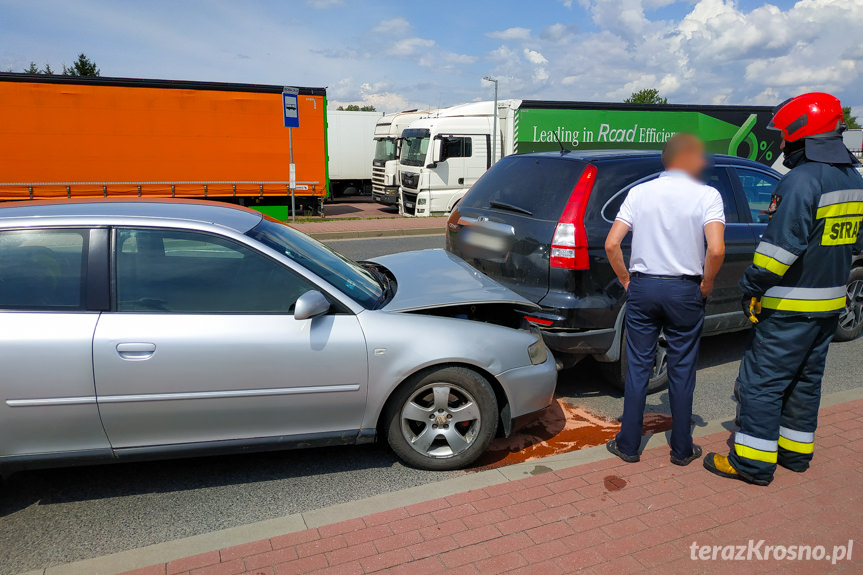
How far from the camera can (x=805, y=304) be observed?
3326mm

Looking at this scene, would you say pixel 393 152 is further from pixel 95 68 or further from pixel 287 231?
pixel 95 68

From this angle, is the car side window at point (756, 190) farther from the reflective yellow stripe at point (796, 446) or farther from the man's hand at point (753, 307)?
the reflective yellow stripe at point (796, 446)

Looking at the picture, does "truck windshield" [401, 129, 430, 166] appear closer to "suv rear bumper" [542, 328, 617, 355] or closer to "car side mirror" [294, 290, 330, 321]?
"suv rear bumper" [542, 328, 617, 355]

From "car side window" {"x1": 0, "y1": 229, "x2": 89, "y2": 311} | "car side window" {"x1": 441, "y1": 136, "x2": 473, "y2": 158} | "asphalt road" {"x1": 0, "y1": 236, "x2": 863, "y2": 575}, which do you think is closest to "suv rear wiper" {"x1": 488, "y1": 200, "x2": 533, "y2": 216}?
"asphalt road" {"x1": 0, "y1": 236, "x2": 863, "y2": 575}

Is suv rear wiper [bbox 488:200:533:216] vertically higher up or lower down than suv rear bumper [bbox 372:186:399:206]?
higher up

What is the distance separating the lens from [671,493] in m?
3.36

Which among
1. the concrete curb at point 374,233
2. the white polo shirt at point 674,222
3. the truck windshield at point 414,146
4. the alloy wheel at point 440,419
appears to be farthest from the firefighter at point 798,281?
the truck windshield at point 414,146

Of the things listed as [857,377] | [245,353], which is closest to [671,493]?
[245,353]

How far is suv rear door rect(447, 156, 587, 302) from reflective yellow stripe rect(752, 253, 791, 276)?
5.14 ft

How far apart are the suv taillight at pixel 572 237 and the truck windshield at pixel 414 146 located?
13.3m

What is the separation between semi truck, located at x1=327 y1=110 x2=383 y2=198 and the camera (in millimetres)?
23500

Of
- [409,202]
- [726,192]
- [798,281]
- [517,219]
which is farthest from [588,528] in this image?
[409,202]

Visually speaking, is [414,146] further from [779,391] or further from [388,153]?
[779,391]

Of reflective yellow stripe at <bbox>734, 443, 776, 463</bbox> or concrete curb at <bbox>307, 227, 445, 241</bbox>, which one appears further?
concrete curb at <bbox>307, 227, 445, 241</bbox>
